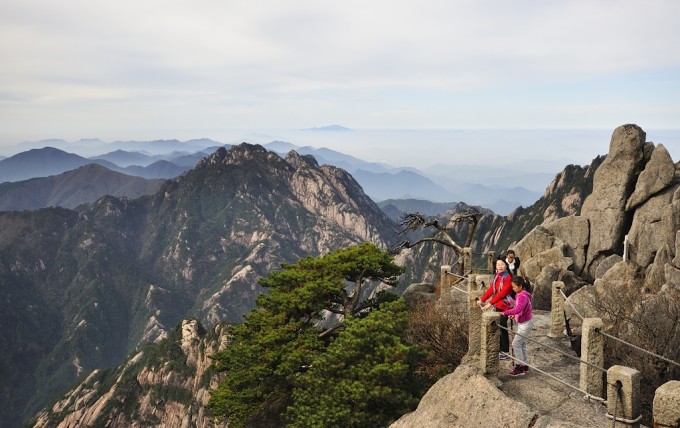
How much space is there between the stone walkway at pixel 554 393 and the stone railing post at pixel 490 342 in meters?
0.58

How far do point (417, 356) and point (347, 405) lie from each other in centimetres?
302

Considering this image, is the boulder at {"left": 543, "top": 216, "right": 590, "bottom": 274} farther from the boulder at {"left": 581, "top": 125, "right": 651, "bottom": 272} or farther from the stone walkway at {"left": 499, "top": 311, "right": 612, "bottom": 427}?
the stone walkway at {"left": 499, "top": 311, "right": 612, "bottom": 427}

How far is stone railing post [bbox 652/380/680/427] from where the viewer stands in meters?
8.20

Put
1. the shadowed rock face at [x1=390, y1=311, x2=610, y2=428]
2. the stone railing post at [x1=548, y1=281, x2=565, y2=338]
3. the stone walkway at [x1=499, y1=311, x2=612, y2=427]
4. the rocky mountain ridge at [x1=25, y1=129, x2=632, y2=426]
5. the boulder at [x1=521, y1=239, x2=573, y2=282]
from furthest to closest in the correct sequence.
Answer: the rocky mountain ridge at [x1=25, y1=129, x2=632, y2=426] < the boulder at [x1=521, y1=239, x2=573, y2=282] < the stone railing post at [x1=548, y1=281, x2=565, y2=338] < the stone walkway at [x1=499, y1=311, x2=612, y2=427] < the shadowed rock face at [x1=390, y1=311, x2=610, y2=428]

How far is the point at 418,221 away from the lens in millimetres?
34312

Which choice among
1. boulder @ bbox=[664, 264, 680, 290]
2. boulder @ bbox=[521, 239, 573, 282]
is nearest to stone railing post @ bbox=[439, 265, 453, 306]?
boulder @ bbox=[521, 239, 573, 282]

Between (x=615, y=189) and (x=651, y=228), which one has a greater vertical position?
(x=615, y=189)

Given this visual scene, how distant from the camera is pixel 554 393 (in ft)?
40.4

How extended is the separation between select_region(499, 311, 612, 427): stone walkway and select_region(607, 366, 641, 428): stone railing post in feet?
1.47

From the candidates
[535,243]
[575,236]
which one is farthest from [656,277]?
[535,243]

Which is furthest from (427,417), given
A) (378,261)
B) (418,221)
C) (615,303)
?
(418,221)

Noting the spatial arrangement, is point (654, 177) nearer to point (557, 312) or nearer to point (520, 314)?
point (557, 312)

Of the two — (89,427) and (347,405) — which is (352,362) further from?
(89,427)

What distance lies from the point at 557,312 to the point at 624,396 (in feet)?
27.3
